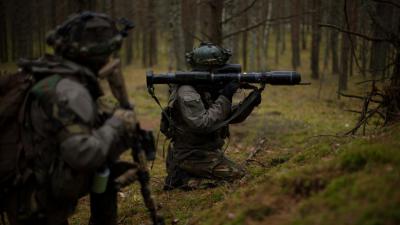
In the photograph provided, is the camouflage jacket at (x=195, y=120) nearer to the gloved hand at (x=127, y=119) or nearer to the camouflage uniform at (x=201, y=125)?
the camouflage uniform at (x=201, y=125)

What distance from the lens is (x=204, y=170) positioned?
20.2ft

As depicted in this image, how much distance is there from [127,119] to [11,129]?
3.30 ft

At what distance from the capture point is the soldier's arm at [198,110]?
5.71 meters

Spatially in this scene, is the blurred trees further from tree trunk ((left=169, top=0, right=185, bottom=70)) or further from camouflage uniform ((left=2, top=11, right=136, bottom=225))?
camouflage uniform ((left=2, top=11, right=136, bottom=225))

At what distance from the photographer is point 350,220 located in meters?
2.86

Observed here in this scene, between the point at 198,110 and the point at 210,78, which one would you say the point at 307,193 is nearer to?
the point at 198,110

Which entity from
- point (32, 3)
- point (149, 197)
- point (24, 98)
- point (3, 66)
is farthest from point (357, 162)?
point (3, 66)

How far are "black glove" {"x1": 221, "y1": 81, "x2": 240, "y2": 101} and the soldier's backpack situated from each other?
2647 mm

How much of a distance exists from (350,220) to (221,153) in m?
3.53

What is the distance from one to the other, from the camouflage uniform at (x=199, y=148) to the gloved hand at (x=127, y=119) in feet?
6.29

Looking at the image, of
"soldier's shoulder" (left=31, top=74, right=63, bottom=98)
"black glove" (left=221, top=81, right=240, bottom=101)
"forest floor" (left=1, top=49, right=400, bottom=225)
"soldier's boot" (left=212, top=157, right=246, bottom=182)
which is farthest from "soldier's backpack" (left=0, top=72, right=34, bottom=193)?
"soldier's boot" (left=212, top=157, right=246, bottom=182)

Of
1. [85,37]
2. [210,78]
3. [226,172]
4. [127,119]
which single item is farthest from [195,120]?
[85,37]

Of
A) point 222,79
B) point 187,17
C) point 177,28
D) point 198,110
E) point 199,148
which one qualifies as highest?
point 177,28

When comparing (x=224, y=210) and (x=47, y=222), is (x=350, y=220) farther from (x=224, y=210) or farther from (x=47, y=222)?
(x=47, y=222)
